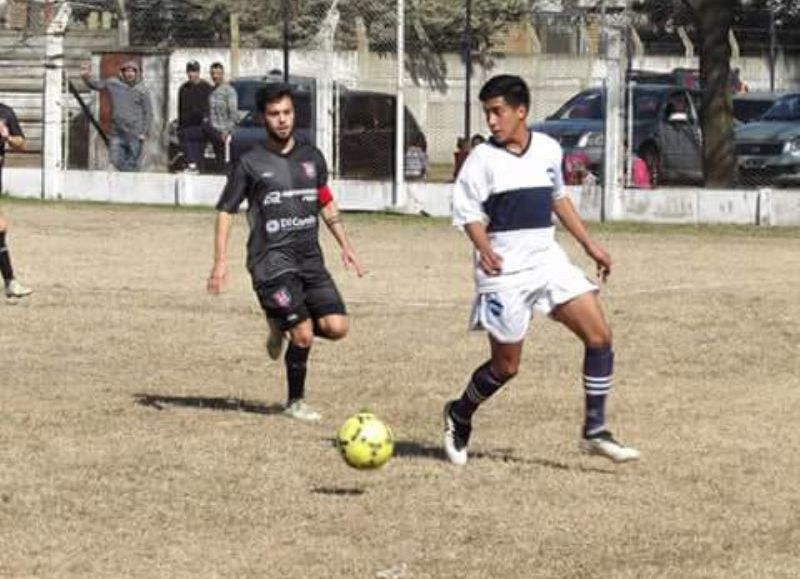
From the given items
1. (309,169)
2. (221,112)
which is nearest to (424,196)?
(221,112)

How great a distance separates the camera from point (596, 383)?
415 inches

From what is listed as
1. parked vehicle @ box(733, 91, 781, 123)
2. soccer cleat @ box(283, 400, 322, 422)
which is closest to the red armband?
soccer cleat @ box(283, 400, 322, 422)

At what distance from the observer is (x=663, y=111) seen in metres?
31.7

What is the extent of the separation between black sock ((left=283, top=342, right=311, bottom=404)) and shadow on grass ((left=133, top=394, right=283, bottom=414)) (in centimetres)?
23

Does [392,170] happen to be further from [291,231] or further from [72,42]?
[291,231]

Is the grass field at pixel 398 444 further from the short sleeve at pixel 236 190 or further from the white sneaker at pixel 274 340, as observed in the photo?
the short sleeve at pixel 236 190

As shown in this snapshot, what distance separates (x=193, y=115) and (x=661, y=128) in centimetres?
671

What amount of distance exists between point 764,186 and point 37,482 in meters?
21.3

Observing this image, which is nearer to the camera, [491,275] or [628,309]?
[491,275]

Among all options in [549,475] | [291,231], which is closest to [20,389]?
[291,231]

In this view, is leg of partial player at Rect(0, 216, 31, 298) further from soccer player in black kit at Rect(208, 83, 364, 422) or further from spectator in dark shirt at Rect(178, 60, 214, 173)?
spectator in dark shirt at Rect(178, 60, 214, 173)

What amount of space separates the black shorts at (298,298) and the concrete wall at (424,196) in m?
16.3

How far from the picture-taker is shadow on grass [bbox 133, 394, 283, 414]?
1258 centimetres

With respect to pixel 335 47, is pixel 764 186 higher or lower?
lower
